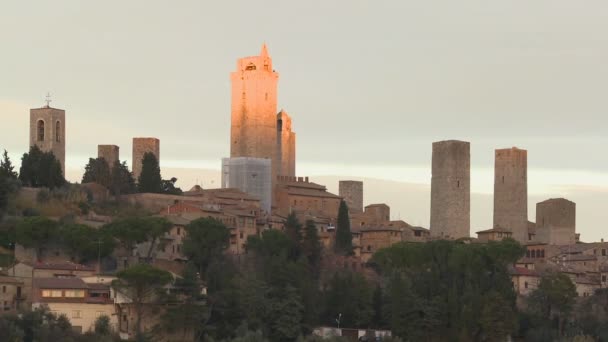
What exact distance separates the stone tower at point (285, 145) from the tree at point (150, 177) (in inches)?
456

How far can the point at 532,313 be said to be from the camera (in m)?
70.9

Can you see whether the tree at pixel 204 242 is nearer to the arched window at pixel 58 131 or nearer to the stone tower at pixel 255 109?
the arched window at pixel 58 131

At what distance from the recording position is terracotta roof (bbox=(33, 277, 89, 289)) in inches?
2459

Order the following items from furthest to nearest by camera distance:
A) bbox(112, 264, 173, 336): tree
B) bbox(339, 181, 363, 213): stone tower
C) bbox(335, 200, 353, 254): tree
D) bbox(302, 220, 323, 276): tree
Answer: bbox(339, 181, 363, 213): stone tower, bbox(335, 200, 353, 254): tree, bbox(302, 220, 323, 276): tree, bbox(112, 264, 173, 336): tree

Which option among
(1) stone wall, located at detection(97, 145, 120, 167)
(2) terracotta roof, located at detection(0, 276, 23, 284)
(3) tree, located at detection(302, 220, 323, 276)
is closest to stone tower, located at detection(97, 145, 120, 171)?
(1) stone wall, located at detection(97, 145, 120, 167)

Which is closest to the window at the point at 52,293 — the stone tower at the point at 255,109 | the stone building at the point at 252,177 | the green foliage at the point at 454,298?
the green foliage at the point at 454,298

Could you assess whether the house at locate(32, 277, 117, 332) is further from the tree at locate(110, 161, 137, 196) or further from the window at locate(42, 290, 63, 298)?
the tree at locate(110, 161, 137, 196)

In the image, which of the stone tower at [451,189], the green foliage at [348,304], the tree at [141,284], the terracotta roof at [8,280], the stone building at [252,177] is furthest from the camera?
the stone tower at [451,189]

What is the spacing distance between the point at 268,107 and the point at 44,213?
2144 cm

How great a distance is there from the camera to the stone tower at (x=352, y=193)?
9525 cm

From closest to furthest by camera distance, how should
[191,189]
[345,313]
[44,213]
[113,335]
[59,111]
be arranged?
[113,335] → [345,313] → [44,213] → [59,111] → [191,189]

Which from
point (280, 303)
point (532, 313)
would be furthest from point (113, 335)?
point (532, 313)

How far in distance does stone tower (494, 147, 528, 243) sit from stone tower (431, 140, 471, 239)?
1821mm

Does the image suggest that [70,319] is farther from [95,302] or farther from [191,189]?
[191,189]
